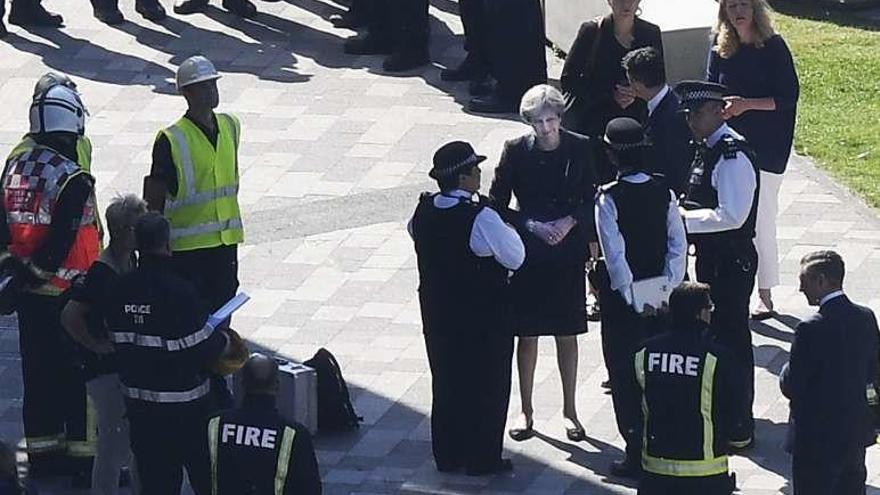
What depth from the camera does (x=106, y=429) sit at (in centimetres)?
959

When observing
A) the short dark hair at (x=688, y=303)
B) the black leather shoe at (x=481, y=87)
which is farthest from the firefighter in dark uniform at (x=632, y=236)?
the black leather shoe at (x=481, y=87)

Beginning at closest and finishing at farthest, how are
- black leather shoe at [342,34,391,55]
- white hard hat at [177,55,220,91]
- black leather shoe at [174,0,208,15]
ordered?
white hard hat at [177,55,220,91], black leather shoe at [342,34,391,55], black leather shoe at [174,0,208,15]

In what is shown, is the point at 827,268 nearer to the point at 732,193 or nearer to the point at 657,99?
the point at 732,193

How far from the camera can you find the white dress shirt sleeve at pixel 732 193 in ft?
32.4

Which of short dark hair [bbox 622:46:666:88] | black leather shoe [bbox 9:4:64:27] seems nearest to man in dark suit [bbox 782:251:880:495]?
short dark hair [bbox 622:46:666:88]

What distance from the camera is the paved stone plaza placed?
1040 cm

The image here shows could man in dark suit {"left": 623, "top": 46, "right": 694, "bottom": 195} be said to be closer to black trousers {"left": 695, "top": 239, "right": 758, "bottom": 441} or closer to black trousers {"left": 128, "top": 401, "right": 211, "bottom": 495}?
black trousers {"left": 695, "top": 239, "right": 758, "bottom": 441}

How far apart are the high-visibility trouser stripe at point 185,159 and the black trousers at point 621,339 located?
6.84ft

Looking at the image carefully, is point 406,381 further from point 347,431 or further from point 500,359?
point 500,359

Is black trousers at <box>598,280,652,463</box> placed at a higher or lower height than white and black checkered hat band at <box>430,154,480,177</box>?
lower

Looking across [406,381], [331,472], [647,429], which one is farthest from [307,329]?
[647,429]

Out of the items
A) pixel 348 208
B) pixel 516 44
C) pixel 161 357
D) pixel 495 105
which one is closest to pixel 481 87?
pixel 495 105

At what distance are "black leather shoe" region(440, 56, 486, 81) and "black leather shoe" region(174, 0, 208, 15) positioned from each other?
272 centimetres

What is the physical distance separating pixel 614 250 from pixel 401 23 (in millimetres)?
6626
